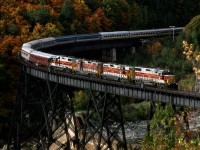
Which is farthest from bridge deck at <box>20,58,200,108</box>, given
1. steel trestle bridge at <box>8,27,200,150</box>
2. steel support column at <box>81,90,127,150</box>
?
steel support column at <box>81,90,127,150</box>

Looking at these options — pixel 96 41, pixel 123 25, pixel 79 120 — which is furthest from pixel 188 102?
pixel 123 25

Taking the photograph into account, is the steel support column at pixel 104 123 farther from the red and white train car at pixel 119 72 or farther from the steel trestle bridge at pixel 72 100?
the red and white train car at pixel 119 72

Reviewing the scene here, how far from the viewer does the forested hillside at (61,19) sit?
6272cm

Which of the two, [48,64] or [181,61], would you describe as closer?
[48,64]

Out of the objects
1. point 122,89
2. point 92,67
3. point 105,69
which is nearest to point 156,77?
point 122,89

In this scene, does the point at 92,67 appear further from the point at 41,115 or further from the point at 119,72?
the point at 41,115

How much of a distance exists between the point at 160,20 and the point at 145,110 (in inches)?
2122

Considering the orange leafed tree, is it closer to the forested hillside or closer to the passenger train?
the forested hillside

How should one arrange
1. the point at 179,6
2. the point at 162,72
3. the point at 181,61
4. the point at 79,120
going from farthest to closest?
the point at 179,6
the point at 181,61
the point at 79,120
the point at 162,72

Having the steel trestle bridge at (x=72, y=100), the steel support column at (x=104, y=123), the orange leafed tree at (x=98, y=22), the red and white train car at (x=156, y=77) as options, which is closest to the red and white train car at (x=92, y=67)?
the steel trestle bridge at (x=72, y=100)

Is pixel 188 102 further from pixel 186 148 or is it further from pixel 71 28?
pixel 71 28

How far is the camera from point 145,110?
57.6 m

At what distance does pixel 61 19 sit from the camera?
275 ft

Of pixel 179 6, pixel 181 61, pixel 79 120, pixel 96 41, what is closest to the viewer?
pixel 79 120
